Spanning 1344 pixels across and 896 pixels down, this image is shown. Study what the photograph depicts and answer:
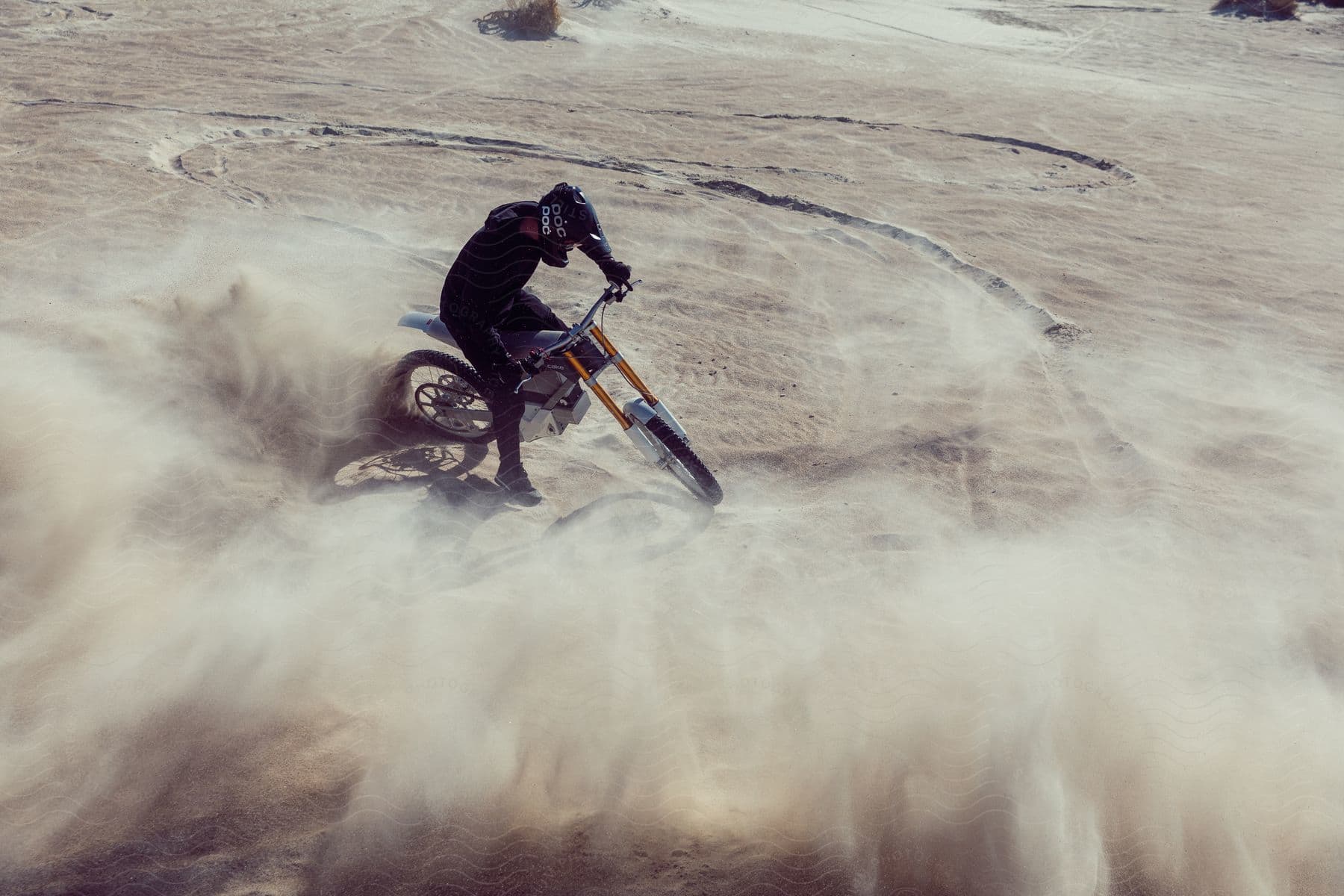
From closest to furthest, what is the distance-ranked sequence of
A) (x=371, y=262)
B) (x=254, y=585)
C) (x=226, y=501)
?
(x=254, y=585), (x=226, y=501), (x=371, y=262)

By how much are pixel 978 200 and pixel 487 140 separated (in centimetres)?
588

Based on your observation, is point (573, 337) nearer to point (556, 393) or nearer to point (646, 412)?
point (556, 393)

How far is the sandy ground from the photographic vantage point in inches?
133

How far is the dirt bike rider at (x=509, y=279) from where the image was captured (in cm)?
442

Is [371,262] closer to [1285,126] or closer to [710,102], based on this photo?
[710,102]

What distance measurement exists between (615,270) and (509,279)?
1.90ft

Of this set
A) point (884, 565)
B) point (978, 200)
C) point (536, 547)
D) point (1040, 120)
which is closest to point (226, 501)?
point (536, 547)

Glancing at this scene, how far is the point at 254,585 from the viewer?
427cm

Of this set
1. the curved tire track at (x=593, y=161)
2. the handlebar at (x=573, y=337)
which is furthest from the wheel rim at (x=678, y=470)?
the curved tire track at (x=593, y=161)

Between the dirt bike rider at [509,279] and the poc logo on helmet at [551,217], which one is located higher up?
the poc logo on helmet at [551,217]

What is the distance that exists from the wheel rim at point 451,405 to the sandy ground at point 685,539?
9.2 inches

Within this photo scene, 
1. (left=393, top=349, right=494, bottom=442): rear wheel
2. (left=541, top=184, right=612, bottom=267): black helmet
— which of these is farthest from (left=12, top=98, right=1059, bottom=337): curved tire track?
(left=541, top=184, right=612, bottom=267): black helmet

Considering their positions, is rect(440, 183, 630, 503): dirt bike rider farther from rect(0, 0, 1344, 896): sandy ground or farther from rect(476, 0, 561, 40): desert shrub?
rect(476, 0, 561, 40): desert shrub

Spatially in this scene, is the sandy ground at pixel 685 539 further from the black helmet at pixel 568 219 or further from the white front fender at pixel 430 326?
the black helmet at pixel 568 219
